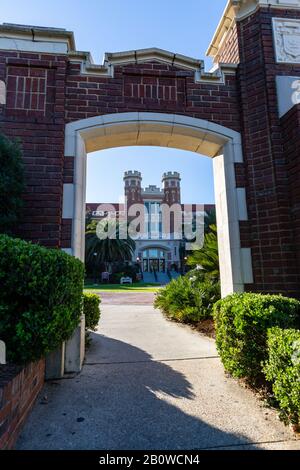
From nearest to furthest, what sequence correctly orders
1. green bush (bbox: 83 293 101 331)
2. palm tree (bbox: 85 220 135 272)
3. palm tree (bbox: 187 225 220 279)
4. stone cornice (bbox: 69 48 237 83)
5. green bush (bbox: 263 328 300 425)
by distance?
green bush (bbox: 263 328 300 425)
stone cornice (bbox: 69 48 237 83)
green bush (bbox: 83 293 101 331)
palm tree (bbox: 187 225 220 279)
palm tree (bbox: 85 220 135 272)

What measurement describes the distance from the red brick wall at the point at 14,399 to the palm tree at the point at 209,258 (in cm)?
521

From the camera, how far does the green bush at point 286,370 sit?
7.06 ft

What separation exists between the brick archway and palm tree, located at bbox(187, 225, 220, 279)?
2.79 m

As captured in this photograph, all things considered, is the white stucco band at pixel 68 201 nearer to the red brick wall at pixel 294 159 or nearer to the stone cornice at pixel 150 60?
the stone cornice at pixel 150 60

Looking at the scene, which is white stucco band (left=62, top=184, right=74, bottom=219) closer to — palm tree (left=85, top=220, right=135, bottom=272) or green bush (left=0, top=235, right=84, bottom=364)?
green bush (left=0, top=235, right=84, bottom=364)

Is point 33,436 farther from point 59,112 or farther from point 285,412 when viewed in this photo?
point 59,112

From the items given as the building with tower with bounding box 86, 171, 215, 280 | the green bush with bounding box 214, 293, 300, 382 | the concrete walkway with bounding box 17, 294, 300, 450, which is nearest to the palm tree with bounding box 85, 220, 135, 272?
the building with tower with bounding box 86, 171, 215, 280

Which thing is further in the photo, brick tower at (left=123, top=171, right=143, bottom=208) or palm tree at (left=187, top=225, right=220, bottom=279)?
brick tower at (left=123, top=171, right=143, bottom=208)

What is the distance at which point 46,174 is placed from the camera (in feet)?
13.2

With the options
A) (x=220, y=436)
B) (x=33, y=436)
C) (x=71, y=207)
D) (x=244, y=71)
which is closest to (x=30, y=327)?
(x=33, y=436)

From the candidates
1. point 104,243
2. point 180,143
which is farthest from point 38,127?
point 104,243

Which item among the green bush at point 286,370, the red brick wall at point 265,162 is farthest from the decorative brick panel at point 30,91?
the green bush at point 286,370

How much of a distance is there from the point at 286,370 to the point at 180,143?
3881 millimetres

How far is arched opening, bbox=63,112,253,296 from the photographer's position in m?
4.18
